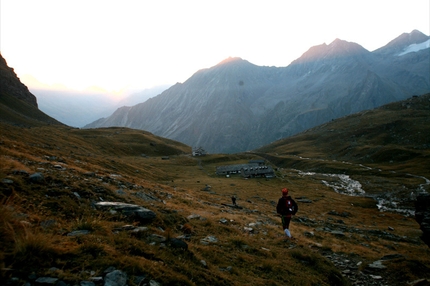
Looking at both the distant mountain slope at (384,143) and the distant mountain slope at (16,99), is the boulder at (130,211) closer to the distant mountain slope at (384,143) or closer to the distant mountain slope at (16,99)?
the distant mountain slope at (384,143)

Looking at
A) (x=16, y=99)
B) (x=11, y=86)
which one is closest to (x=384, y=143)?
(x=16, y=99)

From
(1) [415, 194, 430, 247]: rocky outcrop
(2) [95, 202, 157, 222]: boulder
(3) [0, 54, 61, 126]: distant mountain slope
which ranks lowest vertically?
(1) [415, 194, 430, 247]: rocky outcrop

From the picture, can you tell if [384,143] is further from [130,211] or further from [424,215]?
[130,211]

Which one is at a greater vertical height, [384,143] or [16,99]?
[16,99]

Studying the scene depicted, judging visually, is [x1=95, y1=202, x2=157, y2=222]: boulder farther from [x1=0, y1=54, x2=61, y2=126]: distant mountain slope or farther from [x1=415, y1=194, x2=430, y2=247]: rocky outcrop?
[x1=0, y1=54, x2=61, y2=126]: distant mountain slope

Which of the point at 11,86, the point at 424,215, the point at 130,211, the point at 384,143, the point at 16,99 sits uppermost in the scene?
the point at 11,86

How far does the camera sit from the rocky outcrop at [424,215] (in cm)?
2002

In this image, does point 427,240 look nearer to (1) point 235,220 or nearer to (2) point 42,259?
(1) point 235,220

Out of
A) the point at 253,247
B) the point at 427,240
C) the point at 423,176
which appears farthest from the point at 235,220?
the point at 423,176

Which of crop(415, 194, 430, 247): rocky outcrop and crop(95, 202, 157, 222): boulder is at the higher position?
crop(95, 202, 157, 222): boulder

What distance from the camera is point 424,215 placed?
68.6 ft

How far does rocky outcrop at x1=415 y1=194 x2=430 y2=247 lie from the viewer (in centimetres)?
2002

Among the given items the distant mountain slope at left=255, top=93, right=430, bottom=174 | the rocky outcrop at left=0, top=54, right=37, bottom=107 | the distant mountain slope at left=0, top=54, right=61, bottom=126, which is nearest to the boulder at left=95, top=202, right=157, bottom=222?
the distant mountain slope at left=255, top=93, right=430, bottom=174

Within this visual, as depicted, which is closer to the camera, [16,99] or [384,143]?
[384,143]
